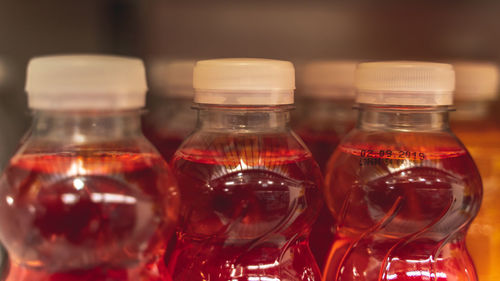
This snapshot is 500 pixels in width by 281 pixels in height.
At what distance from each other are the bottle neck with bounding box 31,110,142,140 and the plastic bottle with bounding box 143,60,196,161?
313mm

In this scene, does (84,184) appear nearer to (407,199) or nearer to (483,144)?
(407,199)

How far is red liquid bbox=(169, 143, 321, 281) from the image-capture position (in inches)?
24.0

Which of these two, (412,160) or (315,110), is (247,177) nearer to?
(412,160)

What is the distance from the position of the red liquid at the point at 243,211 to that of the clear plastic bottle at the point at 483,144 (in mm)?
339

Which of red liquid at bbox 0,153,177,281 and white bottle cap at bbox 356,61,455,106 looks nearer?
red liquid at bbox 0,153,177,281

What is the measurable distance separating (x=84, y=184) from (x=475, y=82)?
2.17 ft

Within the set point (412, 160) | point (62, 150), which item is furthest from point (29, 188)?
point (412, 160)

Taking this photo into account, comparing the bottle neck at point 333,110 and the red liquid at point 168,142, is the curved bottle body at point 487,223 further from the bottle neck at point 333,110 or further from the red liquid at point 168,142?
the red liquid at point 168,142

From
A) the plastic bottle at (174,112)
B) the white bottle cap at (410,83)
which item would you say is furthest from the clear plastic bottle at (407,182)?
the plastic bottle at (174,112)

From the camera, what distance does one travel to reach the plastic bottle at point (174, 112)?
90 centimetres

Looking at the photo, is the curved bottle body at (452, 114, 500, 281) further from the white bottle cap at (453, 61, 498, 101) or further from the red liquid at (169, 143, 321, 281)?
the red liquid at (169, 143, 321, 281)

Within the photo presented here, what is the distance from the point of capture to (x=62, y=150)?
542 millimetres

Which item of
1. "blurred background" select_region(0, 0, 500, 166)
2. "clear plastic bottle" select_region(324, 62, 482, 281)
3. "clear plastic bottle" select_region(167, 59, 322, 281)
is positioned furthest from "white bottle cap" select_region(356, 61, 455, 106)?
"blurred background" select_region(0, 0, 500, 166)

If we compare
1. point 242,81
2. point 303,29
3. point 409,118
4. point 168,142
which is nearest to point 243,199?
point 242,81
